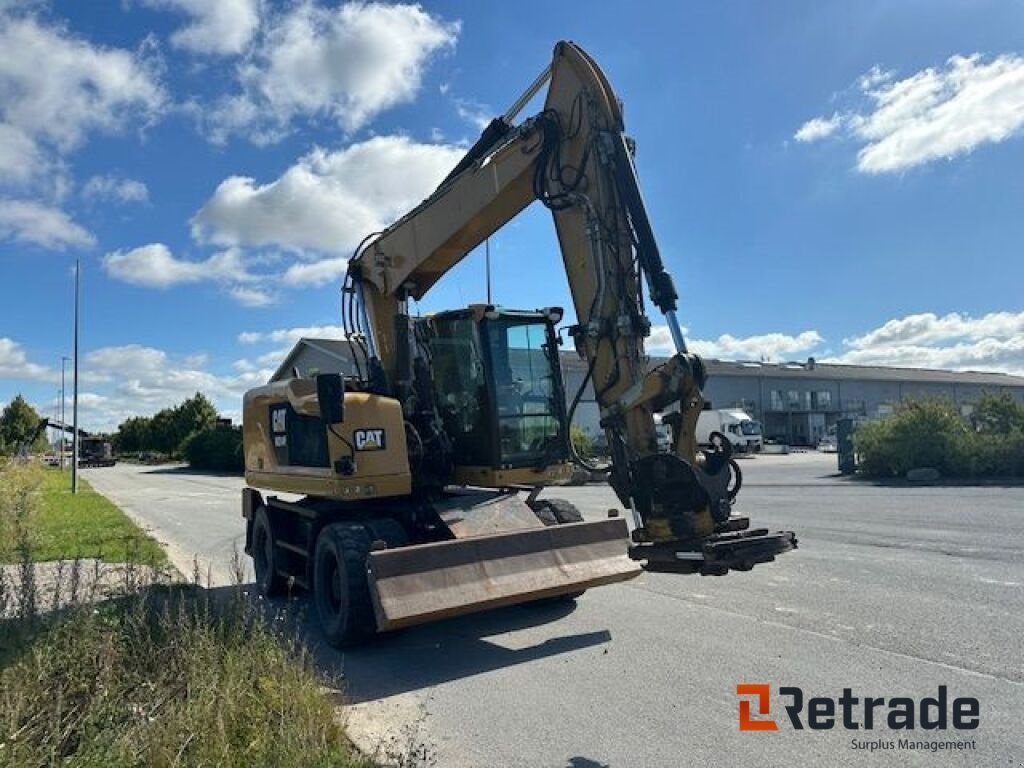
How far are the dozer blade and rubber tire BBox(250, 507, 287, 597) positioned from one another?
3.54m

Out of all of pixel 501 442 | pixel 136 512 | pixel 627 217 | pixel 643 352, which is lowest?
pixel 136 512

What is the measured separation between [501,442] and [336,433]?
1528 millimetres

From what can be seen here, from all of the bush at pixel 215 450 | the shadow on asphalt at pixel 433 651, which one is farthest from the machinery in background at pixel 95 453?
the shadow on asphalt at pixel 433 651

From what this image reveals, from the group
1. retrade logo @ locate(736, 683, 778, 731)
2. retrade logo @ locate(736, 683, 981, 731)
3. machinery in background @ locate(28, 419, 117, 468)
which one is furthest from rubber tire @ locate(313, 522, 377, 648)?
machinery in background @ locate(28, 419, 117, 468)

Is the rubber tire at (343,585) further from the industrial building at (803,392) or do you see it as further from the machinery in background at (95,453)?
the machinery in background at (95,453)

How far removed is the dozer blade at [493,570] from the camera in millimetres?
6270

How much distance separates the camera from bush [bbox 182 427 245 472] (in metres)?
47.6

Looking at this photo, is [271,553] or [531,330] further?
[271,553]

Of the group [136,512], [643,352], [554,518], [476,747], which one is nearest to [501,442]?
[554,518]

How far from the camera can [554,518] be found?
7.85 meters

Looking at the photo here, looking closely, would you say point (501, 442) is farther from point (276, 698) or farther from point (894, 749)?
point (894, 749)

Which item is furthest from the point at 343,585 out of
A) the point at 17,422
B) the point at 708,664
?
the point at 17,422

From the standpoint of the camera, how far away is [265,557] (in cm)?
988

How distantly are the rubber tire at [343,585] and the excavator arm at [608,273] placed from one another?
1.74 m
